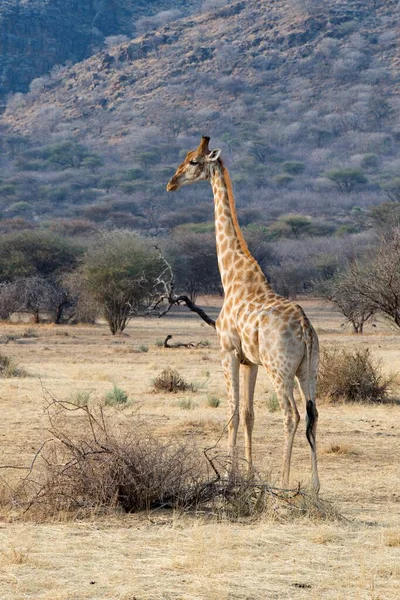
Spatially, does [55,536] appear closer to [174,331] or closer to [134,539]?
[134,539]

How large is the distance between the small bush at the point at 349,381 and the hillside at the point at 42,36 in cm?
11361

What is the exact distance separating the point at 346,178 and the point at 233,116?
21.6 meters

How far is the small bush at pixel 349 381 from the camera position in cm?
1569

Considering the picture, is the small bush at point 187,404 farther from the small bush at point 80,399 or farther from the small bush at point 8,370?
the small bush at point 8,370

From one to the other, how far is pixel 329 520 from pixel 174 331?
101ft

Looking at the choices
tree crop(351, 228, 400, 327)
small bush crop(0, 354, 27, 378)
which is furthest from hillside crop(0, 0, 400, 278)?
tree crop(351, 228, 400, 327)

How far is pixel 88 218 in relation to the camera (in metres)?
79.4

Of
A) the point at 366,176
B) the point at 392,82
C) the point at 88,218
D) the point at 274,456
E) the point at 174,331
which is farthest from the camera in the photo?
the point at 392,82

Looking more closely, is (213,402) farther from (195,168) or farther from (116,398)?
(195,168)

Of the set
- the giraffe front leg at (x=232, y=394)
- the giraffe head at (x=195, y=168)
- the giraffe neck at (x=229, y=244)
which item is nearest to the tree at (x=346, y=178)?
the giraffe head at (x=195, y=168)

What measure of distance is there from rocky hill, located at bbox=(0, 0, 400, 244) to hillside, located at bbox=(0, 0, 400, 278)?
0.43 ft

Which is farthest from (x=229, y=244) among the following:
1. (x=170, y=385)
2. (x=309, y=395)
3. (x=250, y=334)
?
(x=170, y=385)

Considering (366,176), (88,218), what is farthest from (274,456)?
(366,176)

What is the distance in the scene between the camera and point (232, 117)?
109 meters
